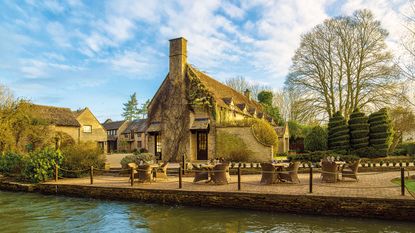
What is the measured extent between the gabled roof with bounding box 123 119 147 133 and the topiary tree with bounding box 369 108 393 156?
38.5 m

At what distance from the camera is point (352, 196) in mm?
9375

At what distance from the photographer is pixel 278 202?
33.1ft

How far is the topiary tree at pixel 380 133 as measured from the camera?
20.5m

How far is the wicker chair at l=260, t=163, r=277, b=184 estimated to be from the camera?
12.3 meters

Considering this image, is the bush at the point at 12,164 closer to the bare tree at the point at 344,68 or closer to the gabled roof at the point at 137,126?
the bare tree at the point at 344,68

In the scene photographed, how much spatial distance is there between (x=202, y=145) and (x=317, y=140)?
27.7 feet

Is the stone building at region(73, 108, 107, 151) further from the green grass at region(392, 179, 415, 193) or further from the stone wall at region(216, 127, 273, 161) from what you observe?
the green grass at region(392, 179, 415, 193)

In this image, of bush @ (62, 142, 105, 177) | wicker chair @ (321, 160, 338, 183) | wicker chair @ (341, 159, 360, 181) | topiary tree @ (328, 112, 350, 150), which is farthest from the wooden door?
wicker chair @ (341, 159, 360, 181)

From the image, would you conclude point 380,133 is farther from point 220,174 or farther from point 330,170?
point 220,174

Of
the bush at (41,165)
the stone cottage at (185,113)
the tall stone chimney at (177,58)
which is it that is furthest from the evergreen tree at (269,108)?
the bush at (41,165)

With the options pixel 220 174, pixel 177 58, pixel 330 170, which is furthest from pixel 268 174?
pixel 177 58

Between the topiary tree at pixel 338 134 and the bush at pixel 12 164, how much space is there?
19.8 m

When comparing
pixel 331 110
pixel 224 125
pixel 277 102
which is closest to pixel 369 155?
pixel 331 110

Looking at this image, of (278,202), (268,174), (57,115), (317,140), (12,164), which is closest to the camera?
(278,202)
